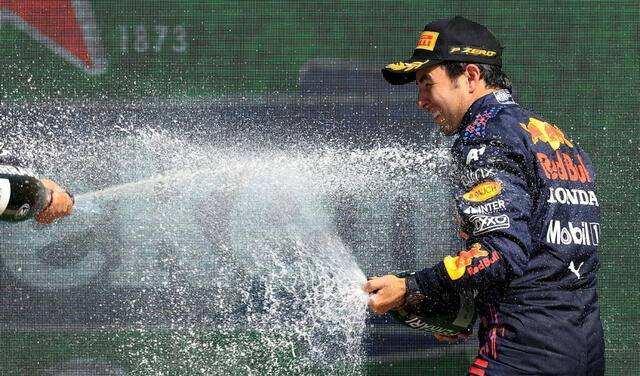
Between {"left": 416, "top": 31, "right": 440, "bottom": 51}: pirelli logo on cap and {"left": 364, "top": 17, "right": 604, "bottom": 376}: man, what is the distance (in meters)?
0.27

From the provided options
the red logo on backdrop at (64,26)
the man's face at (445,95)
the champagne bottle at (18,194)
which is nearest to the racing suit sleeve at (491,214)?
the man's face at (445,95)

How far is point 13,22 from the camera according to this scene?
4152 millimetres

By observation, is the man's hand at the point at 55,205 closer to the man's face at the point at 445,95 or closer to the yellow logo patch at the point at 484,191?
the man's face at the point at 445,95

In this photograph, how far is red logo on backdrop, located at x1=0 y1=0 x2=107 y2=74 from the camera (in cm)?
413

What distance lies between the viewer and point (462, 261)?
2.53m

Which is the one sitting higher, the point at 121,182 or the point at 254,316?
the point at 121,182

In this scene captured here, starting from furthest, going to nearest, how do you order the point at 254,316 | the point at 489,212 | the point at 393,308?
the point at 254,316 → the point at 393,308 → the point at 489,212

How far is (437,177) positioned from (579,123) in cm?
71

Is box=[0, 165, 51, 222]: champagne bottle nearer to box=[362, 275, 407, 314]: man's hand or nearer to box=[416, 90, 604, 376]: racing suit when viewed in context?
box=[362, 275, 407, 314]: man's hand

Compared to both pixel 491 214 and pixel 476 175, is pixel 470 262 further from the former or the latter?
pixel 476 175

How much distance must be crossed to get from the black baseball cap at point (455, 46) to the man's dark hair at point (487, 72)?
2cm

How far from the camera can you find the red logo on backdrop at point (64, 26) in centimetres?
413

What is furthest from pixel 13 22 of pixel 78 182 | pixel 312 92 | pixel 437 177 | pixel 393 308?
pixel 393 308

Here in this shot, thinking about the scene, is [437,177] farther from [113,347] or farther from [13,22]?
[13,22]
